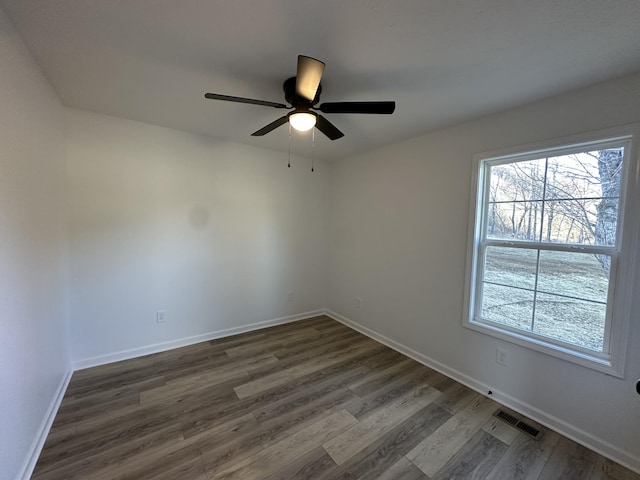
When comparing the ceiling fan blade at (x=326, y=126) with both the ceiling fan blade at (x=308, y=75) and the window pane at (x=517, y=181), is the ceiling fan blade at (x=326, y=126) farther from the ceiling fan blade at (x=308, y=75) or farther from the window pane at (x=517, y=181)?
the window pane at (x=517, y=181)

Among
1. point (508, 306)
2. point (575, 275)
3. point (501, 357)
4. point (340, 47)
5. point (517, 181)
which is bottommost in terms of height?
point (501, 357)

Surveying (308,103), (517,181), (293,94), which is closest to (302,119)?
(308,103)

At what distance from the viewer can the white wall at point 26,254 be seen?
4.10 ft

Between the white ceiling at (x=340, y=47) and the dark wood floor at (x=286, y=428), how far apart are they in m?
2.40

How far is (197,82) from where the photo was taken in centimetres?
181

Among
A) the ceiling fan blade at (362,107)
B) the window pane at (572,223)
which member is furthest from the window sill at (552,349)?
the ceiling fan blade at (362,107)

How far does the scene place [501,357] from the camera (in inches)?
83.4

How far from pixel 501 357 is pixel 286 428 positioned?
1.80 metres

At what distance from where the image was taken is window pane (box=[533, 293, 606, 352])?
172cm

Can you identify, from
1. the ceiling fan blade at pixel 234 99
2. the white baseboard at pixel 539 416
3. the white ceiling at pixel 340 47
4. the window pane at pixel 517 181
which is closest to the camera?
the white ceiling at pixel 340 47

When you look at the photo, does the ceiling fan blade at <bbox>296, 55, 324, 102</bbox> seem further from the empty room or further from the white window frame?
the white window frame

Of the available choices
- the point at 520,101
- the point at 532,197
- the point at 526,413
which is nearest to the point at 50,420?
the point at 526,413

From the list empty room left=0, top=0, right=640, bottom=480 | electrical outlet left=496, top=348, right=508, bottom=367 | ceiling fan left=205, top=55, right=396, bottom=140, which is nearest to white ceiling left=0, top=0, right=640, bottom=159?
empty room left=0, top=0, right=640, bottom=480

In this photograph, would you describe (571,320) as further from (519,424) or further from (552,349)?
(519,424)
